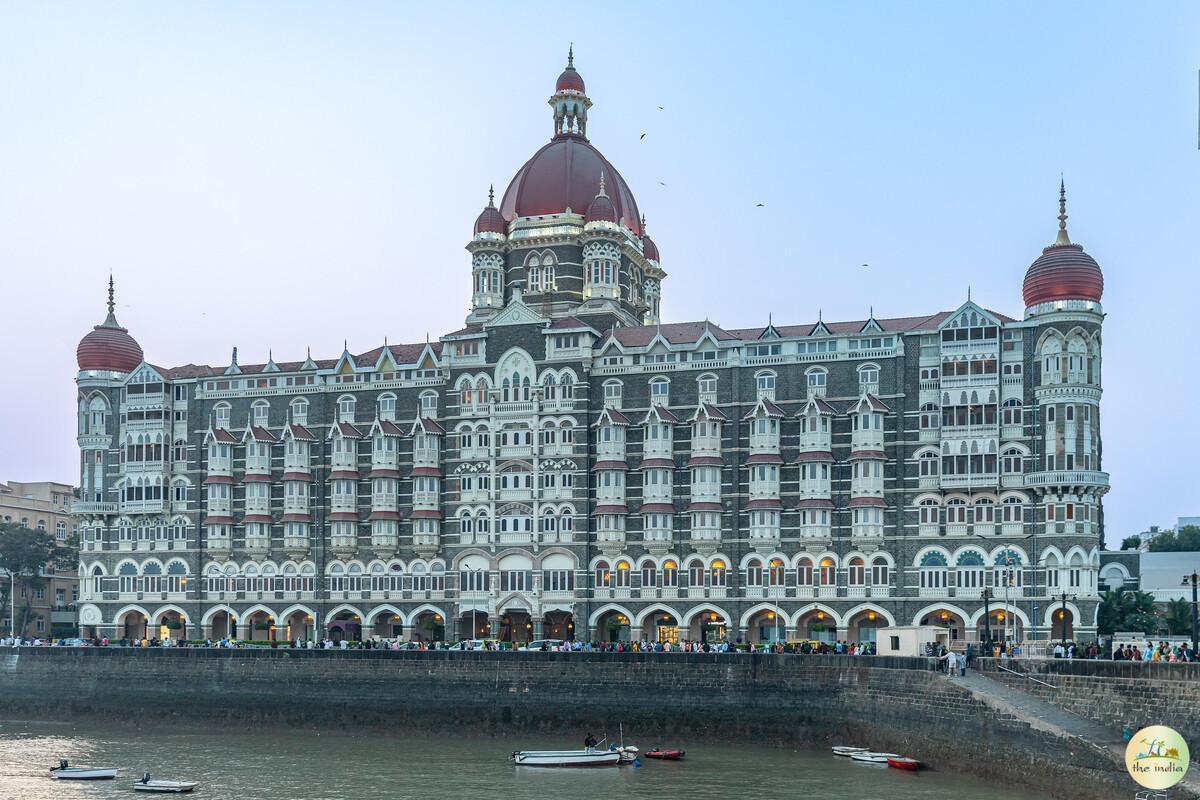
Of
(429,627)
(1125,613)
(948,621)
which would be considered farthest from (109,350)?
(1125,613)

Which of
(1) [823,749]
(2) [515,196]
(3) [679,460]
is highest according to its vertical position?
(2) [515,196]

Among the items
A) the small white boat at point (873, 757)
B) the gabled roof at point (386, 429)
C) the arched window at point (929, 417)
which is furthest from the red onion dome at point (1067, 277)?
the gabled roof at point (386, 429)

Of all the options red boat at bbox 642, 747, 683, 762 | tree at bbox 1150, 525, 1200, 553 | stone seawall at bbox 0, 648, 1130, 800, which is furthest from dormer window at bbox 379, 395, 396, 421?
tree at bbox 1150, 525, 1200, 553

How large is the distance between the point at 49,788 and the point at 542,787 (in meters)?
22.9

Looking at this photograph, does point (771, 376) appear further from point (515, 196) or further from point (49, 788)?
point (49, 788)

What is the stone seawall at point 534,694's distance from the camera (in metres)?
74.4

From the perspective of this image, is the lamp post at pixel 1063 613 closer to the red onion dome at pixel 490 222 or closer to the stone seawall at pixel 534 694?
the stone seawall at pixel 534 694

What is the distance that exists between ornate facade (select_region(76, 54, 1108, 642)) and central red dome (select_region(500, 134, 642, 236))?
10.0 inches

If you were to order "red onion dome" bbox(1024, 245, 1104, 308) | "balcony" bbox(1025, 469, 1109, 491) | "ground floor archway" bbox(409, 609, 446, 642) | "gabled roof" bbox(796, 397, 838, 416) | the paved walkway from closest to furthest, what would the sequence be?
1. the paved walkway
2. "balcony" bbox(1025, 469, 1109, 491)
3. "red onion dome" bbox(1024, 245, 1104, 308)
4. "gabled roof" bbox(796, 397, 838, 416)
5. "ground floor archway" bbox(409, 609, 446, 642)

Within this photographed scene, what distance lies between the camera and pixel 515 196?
12119 centimetres

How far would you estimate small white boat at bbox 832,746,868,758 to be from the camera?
7450cm

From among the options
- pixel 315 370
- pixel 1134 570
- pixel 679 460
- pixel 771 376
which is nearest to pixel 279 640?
pixel 315 370

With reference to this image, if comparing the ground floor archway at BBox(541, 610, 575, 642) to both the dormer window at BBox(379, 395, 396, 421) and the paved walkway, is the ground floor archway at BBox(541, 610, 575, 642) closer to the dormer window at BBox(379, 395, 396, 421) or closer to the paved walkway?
the dormer window at BBox(379, 395, 396, 421)

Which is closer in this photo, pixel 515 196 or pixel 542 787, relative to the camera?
pixel 542 787
